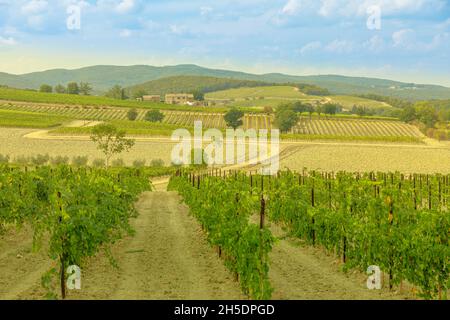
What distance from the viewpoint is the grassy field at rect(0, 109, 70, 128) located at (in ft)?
282

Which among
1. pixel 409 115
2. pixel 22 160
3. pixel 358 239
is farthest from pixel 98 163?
pixel 409 115

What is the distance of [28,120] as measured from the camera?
92938 mm

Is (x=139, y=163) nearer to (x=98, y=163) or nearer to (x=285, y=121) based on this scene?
(x=98, y=163)

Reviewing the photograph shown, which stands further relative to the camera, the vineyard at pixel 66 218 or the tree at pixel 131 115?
the tree at pixel 131 115

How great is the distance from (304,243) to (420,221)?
4.88 metres

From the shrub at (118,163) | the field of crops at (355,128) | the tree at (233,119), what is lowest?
the shrub at (118,163)

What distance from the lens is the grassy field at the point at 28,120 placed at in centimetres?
8588

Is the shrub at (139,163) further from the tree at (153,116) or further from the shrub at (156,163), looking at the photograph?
the tree at (153,116)

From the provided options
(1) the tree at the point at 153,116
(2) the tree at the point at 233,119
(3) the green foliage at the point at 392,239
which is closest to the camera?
(3) the green foliage at the point at 392,239

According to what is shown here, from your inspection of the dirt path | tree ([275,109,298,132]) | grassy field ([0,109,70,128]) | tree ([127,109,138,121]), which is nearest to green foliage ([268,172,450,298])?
the dirt path

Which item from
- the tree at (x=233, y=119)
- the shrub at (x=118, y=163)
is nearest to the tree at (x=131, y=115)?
the tree at (x=233, y=119)

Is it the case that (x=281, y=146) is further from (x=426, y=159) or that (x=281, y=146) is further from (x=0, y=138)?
(x=0, y=138)
